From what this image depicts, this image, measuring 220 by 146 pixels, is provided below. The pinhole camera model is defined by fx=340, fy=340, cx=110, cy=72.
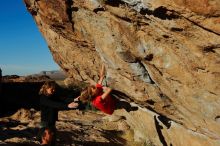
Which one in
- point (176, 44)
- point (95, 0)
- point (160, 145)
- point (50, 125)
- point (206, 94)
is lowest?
point (160, 145)

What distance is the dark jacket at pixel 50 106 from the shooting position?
7.92 m

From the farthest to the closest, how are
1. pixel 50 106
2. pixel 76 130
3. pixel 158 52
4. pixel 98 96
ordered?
pixel 76 130 < pixel 98 96 < pixel 50 106 < pixel 158 52

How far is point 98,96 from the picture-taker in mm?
9836

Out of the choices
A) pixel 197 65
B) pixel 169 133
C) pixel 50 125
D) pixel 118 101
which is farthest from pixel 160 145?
pixel 197 65

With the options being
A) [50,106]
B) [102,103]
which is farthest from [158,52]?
Answer: [102,103]

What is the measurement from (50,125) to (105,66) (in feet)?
8.88

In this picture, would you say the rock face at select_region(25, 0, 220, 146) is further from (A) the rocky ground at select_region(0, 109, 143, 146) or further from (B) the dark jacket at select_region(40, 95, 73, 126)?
(A) the rocky ground at select_region(0, 109, 143, 146)

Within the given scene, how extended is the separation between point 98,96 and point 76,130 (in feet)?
13.8

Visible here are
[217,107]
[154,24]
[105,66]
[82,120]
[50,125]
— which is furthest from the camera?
[82,120]

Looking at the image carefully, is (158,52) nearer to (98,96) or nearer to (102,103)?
(98,96)

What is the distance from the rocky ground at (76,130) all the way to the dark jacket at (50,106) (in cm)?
206

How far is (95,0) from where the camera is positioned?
7426mm

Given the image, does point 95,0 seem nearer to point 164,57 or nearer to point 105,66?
point 164,57

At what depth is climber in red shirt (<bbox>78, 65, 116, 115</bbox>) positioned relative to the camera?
374 inches
